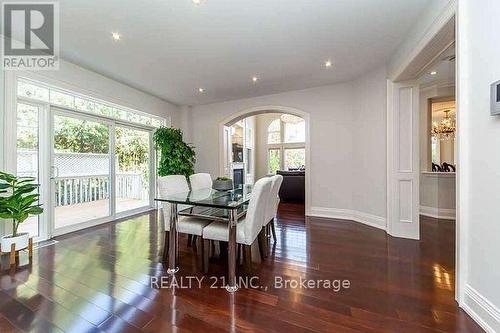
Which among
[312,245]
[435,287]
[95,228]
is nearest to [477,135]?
[435,287]

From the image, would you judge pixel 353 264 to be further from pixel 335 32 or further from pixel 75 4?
pixel 75 4

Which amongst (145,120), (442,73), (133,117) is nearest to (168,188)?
(133,117)

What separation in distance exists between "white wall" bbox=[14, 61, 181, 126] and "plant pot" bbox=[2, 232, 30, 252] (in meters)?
2.10

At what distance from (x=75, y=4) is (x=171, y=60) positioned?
1.30 metres

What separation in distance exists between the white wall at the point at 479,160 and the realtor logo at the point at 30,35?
3.64 meters

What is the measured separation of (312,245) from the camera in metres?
3.03

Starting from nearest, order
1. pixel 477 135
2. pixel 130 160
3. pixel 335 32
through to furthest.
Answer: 1. pixel 477 135
2. pixel 335 32
3. pixel 130 160

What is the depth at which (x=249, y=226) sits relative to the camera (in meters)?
2.11

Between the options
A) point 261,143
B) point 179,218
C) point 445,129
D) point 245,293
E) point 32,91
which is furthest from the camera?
point 261,143

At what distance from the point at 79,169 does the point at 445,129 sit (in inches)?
302

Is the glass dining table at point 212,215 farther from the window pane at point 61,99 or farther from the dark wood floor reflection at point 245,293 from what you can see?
the window pane at point 61,99

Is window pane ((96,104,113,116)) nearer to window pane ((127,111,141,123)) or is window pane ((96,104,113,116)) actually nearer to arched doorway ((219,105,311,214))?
window pane ((127,111,141,123))

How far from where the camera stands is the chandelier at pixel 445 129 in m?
5.22

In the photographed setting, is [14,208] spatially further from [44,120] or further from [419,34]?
[419,34]
